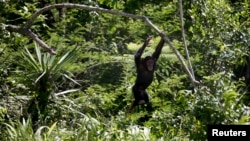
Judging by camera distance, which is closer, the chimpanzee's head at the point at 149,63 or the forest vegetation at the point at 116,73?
the forest vegetation at the point at 116,73

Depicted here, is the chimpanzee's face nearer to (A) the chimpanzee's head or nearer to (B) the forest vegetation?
(A) the chimpanzee's head

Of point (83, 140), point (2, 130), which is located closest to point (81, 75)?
point (2, 130)

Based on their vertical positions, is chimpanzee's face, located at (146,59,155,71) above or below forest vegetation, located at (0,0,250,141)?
above

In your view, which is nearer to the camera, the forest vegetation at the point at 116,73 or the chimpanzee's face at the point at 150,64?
the forest vegetation at the point at 116,73

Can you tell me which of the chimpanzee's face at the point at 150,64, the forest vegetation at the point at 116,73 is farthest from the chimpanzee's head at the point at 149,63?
the forest vegetation at the point at 116,73

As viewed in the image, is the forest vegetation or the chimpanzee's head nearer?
the forest vegetation

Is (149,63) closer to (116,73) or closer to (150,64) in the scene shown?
(150,64)

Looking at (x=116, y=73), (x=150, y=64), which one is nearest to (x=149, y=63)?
(x=150, y=64)

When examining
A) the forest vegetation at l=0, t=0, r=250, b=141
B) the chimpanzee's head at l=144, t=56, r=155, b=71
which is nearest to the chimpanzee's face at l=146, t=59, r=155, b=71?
the chimpanzee's head at l=144, t=56, r=155, b=71

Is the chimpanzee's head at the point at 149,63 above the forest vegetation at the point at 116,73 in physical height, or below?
above

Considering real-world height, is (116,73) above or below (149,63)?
below

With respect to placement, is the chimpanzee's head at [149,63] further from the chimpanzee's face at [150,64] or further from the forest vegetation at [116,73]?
the forest vegetation at [116,73]

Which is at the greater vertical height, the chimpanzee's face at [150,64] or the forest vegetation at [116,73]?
the chimpanzee's face at [150,64]

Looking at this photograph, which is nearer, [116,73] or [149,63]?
[149,63]
